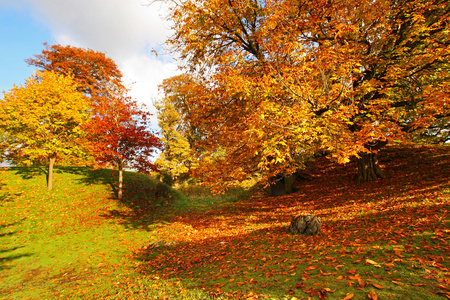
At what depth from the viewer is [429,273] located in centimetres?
291

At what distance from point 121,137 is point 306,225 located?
1295 cm

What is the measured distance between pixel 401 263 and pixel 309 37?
9.19 meters

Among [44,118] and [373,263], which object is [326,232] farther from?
[44,118]

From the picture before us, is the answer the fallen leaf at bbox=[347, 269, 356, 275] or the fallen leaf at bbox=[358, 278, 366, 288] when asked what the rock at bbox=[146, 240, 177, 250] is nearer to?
the fallen leaf at bbox=[347, 269, 356, 275]

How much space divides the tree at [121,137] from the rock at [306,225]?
1141cm

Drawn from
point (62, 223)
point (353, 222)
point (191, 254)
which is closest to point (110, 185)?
point (62, 223)

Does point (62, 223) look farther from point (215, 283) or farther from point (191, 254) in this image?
point (215, 283)

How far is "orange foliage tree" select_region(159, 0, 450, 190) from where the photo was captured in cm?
676

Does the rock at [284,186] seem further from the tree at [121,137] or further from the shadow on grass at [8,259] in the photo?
the shadow on grass at [8,259]

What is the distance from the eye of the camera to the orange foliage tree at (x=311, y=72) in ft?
22.2

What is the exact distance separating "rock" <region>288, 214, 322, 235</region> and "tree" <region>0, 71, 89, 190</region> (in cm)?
1504

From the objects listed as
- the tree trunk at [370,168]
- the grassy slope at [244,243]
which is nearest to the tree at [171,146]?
the grassy slope at [244,243]

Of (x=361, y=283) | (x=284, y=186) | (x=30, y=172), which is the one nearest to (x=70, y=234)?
(x=30, y=172)

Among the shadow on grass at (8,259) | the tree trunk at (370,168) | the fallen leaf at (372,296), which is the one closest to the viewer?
the fallen leaf at (372,296)
